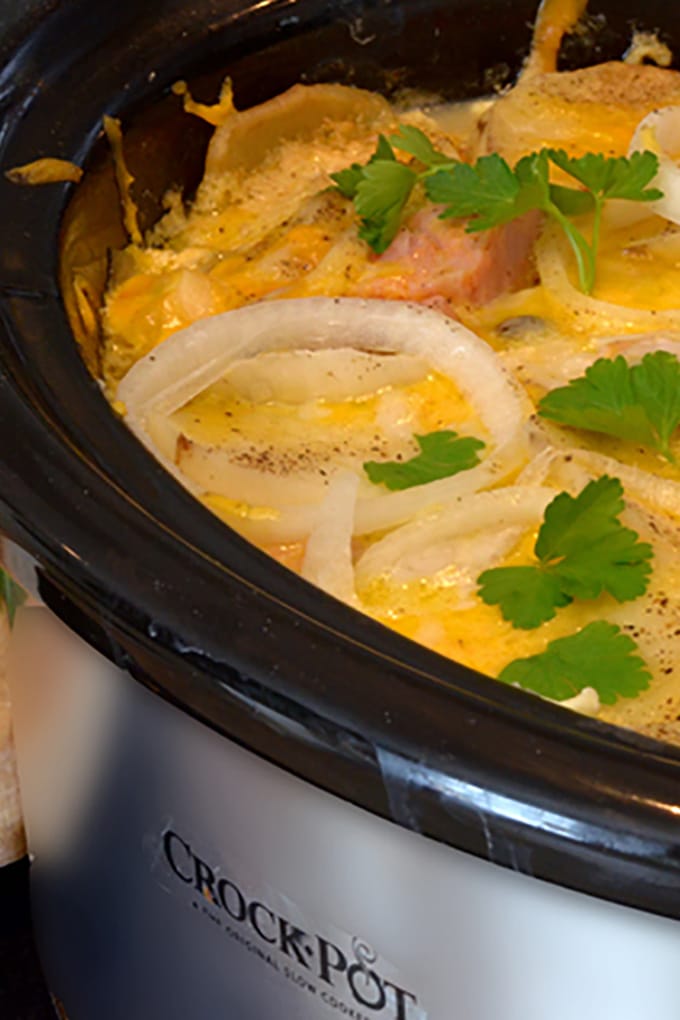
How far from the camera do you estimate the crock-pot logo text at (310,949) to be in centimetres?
95

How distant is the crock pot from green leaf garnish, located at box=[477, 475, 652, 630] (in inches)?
9.1

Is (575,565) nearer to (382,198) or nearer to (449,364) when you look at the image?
(449,364)

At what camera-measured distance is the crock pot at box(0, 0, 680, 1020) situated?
796 millimetres

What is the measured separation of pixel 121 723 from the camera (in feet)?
3.32

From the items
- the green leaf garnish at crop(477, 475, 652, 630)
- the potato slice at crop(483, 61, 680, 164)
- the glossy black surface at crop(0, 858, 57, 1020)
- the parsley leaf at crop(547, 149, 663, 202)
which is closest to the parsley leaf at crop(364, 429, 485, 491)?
the green leaf garnish at crop(477, 475, 652, 630)

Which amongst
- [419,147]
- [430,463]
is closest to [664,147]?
[419,147]

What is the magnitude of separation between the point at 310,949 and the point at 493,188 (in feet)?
2.53

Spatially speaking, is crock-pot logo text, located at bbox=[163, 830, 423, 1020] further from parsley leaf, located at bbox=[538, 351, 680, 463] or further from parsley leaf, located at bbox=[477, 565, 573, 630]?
parsley leaf, located at bbox=[538, 351, 680, 463]

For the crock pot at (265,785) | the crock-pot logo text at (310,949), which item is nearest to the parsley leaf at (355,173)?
the crock pot at (265,785)

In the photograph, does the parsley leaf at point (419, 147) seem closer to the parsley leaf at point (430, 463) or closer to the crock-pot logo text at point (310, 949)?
the parsley leaf at point (430, 463)

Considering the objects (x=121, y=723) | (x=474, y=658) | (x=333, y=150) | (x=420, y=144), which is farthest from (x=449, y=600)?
(x=333, y=150)

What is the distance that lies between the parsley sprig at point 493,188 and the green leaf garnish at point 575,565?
Result: 1.35 ft

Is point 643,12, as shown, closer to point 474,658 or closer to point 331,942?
point 474,658

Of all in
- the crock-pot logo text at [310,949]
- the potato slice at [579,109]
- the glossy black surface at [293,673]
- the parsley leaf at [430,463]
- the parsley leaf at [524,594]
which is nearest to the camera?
the glossy black surface at [293,673]
